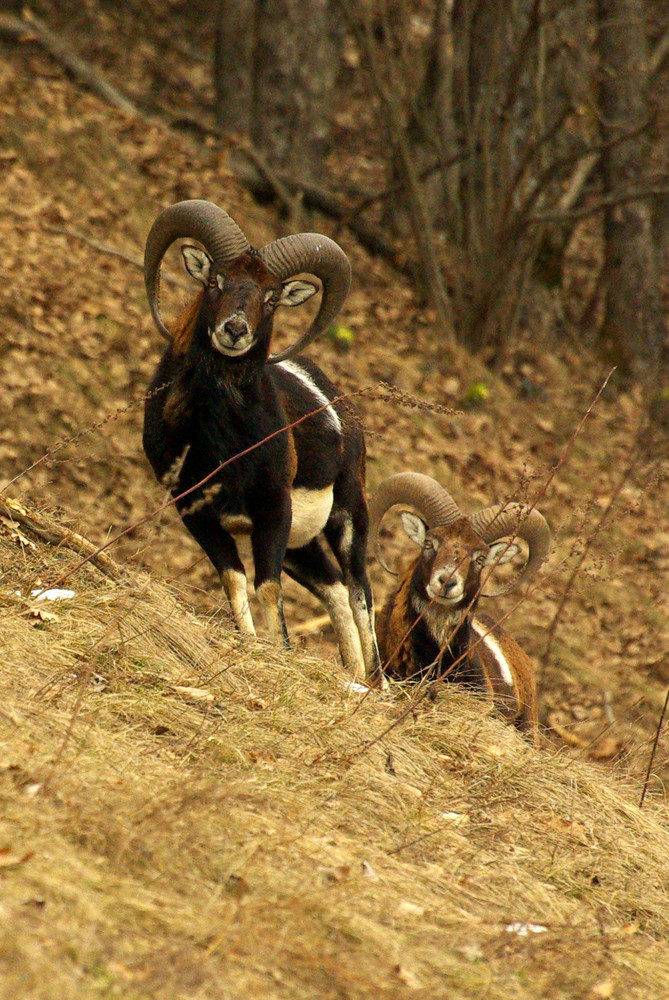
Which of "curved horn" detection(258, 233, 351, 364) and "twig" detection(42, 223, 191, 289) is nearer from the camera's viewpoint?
"curved horn" detection(258, 233, 351, 364)

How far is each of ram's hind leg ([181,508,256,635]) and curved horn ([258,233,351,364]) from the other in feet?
3.37

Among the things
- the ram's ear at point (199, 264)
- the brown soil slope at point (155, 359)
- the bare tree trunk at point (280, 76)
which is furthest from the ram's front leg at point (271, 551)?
the bare tree trunk at point (280, 76)

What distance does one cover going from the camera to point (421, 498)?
9.13 meters

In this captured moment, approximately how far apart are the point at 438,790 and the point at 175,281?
32.3 feet

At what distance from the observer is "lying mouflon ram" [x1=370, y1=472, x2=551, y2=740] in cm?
860

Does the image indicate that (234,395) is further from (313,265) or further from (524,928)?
(524,928)

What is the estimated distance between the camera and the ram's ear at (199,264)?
741cm

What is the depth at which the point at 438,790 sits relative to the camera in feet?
19.8

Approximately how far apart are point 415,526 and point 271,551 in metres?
1.82

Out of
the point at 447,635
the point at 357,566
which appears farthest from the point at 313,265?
the point at 447,635

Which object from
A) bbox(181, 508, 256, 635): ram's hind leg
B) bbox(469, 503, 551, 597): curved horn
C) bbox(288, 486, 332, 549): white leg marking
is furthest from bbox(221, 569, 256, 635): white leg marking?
bbox(469, 503, 551, 597): curved horn

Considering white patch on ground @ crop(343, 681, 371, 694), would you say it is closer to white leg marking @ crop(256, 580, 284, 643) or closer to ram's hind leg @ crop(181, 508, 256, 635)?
white leg marking @ crop(256, 580, 284, 643)

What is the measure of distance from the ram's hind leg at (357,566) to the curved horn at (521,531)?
0.80 meters

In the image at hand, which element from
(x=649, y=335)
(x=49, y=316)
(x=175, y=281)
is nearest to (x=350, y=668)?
(x=49, y=316)
